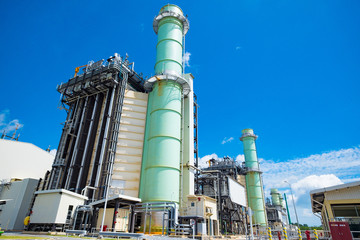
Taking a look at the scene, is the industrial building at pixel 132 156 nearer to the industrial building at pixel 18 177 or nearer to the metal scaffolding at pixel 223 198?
the metal scaffolding at pixel 223 198

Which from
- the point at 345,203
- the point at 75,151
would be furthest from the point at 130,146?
the point at 345,203

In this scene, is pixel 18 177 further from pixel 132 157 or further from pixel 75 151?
→ pixel 132 157

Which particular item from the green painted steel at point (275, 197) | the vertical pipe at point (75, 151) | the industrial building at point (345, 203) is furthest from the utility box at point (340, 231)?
the green painted steel at point (275, 197)

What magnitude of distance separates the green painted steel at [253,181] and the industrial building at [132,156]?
14.1 metres

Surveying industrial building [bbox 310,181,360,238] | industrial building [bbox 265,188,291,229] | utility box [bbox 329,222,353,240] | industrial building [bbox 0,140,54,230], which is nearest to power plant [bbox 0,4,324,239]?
industrial building [bbox 0,140,54,230]

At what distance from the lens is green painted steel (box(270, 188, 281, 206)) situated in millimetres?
86669

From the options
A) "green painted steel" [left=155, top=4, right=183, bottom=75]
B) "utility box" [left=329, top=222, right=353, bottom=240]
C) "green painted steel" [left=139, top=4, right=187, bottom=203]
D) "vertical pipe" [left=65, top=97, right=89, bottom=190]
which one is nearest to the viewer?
"utility box" [left=329, top=222, right=353, bottom=240]

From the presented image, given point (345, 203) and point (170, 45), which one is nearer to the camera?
point (345, 203)

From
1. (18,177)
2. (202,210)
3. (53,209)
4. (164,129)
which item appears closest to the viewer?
(53,209)

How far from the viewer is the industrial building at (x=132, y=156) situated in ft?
82.3

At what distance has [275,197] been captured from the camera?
87625 millimetres

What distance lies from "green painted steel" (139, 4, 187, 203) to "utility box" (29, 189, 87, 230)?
8.97 meters

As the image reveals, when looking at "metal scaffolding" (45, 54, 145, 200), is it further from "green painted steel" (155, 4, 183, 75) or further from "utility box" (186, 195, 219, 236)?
"utility box" (186, 195, 219, 236)

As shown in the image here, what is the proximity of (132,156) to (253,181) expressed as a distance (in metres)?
35.1
